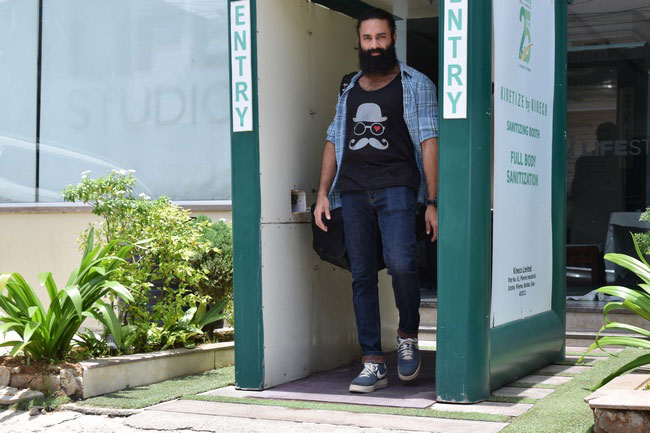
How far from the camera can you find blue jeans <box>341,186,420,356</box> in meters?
5.17

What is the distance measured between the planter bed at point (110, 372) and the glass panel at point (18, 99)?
Result: 12.2 ft

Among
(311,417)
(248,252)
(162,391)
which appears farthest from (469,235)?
(162,391)

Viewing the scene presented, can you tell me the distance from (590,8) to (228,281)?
3755 millimetres

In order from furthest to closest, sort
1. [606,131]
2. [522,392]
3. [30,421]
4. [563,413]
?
[606,131]
[522,392]
[30,421]
[563,413]

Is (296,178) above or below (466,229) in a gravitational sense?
above

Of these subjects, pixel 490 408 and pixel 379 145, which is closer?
pixel 490 408

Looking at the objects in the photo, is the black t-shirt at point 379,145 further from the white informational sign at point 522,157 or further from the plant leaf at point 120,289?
the plant leaf at point 120,289

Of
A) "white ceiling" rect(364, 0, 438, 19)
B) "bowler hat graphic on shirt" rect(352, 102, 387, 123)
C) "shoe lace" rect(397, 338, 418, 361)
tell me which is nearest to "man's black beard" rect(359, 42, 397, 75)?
"bowler hat graphic on shirt" rect(352, 102, 387, 123)

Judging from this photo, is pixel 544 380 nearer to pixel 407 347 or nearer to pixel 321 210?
pixel 407 347

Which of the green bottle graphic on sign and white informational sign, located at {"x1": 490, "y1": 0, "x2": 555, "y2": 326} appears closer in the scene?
white informational sign, located at {"x1": 490, "y1": 0, "x2": 555, "y2": 326}

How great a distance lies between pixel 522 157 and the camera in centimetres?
542

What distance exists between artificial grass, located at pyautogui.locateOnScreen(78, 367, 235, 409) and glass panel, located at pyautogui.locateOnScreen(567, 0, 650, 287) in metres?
3.36

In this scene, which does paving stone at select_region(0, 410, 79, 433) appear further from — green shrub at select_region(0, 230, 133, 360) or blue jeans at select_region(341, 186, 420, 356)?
blue jeans at select_region(341, 186, 420, 356)

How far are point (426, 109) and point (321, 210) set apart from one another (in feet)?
2.67
